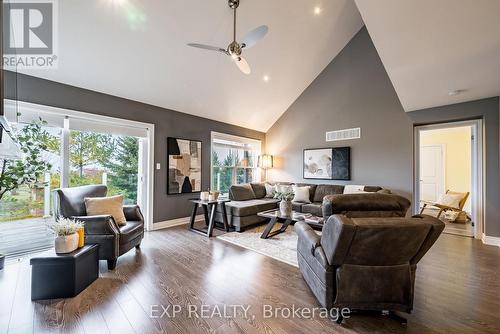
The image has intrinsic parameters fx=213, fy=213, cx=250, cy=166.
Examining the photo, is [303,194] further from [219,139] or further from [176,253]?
[176,253]

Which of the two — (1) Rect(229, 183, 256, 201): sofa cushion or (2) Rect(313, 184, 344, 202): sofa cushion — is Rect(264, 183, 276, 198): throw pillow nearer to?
(1) Rect(229, 183, 256, 201): sofa cushion

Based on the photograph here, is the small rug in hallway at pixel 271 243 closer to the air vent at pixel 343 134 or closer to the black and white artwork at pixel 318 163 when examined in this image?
the black and white artwork at pixel 318 163

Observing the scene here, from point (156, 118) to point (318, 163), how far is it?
3.97 metres

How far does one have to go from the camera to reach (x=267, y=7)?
3.38 m

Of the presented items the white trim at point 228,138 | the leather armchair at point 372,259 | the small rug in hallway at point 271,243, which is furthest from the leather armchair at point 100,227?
the white trim at point 228,138

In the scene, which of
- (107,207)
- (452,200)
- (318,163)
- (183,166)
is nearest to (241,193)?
(183,166)

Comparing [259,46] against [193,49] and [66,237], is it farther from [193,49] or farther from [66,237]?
[66,237]

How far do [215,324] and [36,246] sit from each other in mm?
3117

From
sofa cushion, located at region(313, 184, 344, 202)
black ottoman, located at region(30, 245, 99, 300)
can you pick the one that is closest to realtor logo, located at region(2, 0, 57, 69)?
black ottoman, located at region(30, 245, 99, 300)

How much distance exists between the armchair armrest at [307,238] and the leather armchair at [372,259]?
0.14 metres

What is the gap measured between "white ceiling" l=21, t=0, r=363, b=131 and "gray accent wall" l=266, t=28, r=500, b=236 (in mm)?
519

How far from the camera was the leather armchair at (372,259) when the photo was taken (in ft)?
4.80

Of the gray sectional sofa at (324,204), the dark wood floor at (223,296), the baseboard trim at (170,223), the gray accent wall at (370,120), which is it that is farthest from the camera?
the baseboard trim at (170,223)

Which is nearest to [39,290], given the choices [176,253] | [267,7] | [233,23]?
[176,253]
